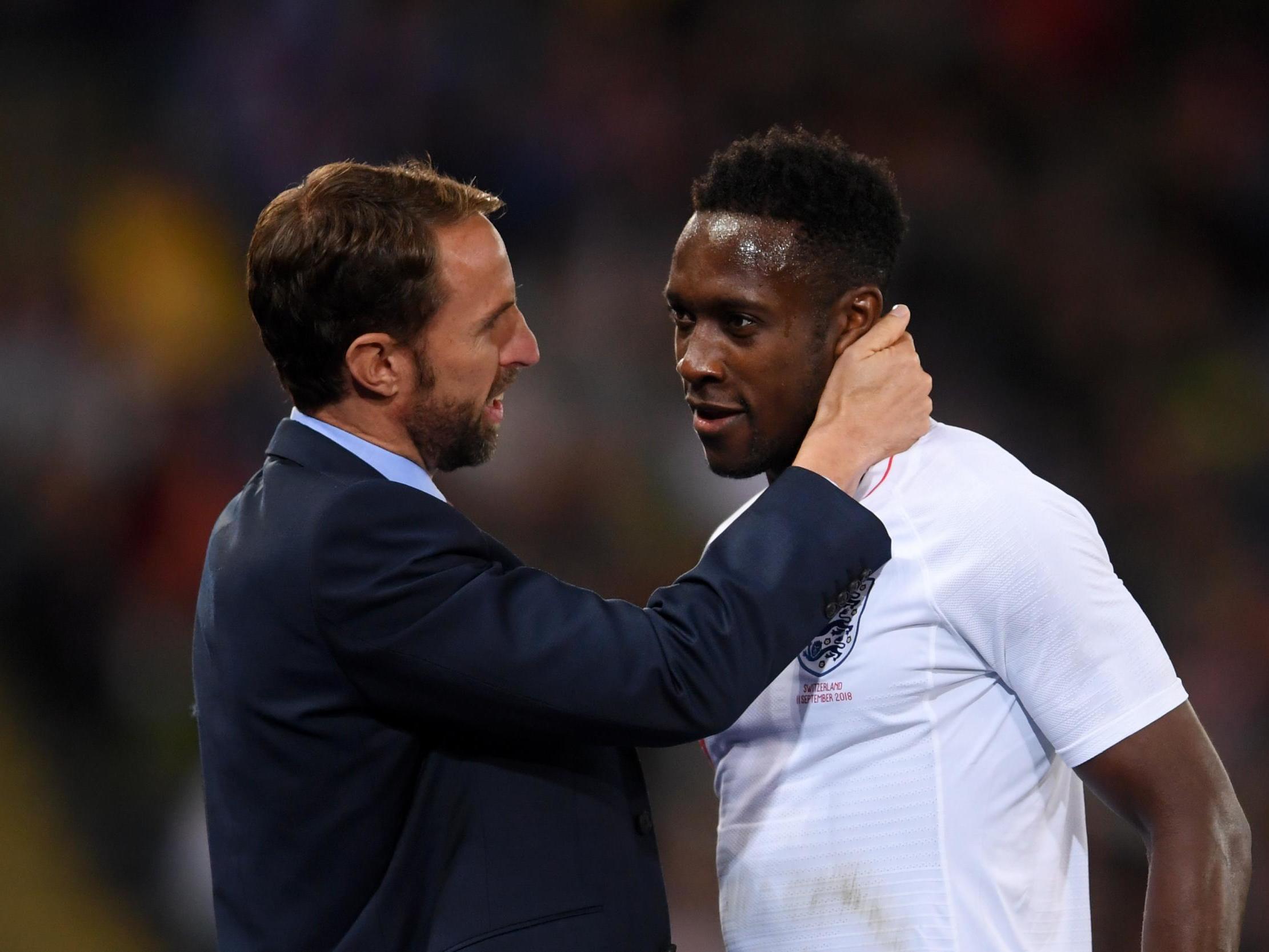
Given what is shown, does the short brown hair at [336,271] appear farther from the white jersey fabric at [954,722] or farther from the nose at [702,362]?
the white jersey fabric at [954,722]

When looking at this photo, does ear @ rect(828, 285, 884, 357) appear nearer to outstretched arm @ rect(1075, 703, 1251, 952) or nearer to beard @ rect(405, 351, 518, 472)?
beard @ rect(405, 351, 518, 472)

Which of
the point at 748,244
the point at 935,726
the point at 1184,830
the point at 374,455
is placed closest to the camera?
the point at 1184,830

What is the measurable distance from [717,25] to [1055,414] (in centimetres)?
198

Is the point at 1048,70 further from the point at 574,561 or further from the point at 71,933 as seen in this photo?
the point at 71,933

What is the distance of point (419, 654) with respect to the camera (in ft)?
5.16

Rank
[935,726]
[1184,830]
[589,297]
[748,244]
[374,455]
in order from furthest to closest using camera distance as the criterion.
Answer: [589,297] → [748,244] → [374,455] → [935,726] → [1184,830]

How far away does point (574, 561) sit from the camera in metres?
4.53

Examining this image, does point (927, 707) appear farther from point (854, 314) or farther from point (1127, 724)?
point (854, 314)

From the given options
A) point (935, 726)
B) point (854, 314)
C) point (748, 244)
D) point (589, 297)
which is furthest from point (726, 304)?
point (589, 297)

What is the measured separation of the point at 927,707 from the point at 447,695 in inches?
25.2

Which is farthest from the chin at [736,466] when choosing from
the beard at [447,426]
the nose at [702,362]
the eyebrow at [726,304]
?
the beard at [447,426]

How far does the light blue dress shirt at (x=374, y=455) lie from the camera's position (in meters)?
1.77

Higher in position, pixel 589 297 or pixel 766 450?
pixel 589 297

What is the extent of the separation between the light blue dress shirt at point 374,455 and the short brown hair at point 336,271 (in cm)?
5
